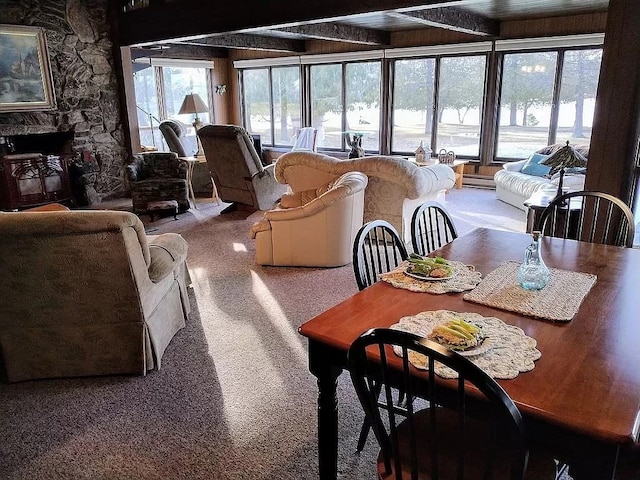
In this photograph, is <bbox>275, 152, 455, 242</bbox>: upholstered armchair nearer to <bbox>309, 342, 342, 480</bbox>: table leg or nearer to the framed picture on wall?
<bbox>309, 342, 342, 480</bbox>: table leg

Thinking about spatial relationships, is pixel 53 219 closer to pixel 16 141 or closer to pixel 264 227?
pixel 264 227

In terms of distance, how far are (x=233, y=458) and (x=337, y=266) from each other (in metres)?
2.43

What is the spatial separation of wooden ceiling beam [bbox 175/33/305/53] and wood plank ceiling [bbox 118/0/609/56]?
0.02m

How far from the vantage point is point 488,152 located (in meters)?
7.95

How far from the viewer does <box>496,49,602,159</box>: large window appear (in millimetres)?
7031

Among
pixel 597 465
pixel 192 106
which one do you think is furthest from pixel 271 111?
pixel 597 465

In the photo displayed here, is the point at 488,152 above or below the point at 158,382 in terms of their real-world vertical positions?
above

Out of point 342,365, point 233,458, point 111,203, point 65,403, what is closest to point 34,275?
point 65,403

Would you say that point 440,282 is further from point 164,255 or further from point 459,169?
point 459,169

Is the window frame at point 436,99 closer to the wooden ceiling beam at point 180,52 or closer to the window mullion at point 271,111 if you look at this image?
the window mullion at point 271,111

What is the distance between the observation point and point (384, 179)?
467 cm

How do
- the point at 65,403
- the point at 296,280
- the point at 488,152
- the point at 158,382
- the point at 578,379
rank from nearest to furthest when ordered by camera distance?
the point at 578,379 → the point at 65,403 → the point at 158,382 → the point at 296,280 → the point at 488,152

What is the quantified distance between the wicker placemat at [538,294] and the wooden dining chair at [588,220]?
77 centimetres

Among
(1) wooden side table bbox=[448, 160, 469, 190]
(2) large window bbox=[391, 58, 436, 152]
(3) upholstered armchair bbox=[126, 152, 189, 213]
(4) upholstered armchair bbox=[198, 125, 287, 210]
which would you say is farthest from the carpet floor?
(2) large window bbox=[391, 58, 436, 152]
